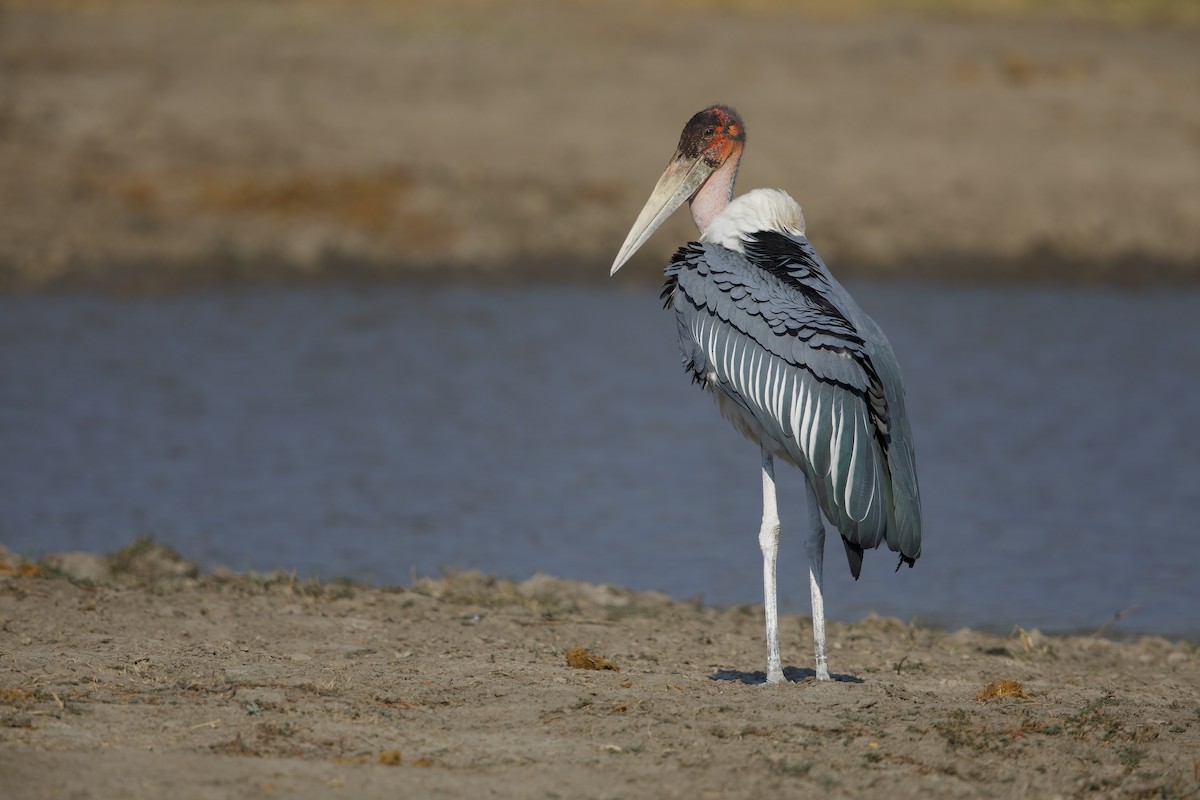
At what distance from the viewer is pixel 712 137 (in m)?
5.90

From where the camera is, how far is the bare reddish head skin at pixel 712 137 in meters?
5.90

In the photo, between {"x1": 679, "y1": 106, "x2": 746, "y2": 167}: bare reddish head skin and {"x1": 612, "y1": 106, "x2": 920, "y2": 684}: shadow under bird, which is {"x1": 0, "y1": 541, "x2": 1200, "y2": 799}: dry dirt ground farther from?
{"x1": 679, "y1": 106, "x2": 746, "y2": 167}: bare reddish head skin

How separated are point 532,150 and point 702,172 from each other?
11.9 metres

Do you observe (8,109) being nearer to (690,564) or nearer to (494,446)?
(494,446)

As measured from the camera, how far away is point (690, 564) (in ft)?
29.1

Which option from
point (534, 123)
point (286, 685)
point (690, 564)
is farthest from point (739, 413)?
point (534, 123)

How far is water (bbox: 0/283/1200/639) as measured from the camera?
8789 millimetres

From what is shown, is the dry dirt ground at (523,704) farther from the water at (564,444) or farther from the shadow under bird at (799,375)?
the water at (564,444)

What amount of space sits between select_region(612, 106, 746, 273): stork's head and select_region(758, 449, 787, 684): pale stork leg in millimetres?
1064

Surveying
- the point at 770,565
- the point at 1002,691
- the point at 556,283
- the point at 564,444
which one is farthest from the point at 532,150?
the point at 1002,691

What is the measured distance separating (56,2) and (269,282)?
9241mm

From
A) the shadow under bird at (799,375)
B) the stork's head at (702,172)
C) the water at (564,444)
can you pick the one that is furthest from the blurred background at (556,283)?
the shadow under bird at (799,375)

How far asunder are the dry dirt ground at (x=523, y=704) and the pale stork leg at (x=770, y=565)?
0.09 m

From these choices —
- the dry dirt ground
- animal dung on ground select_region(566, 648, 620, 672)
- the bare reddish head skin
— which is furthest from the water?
the bare reddish head skin
